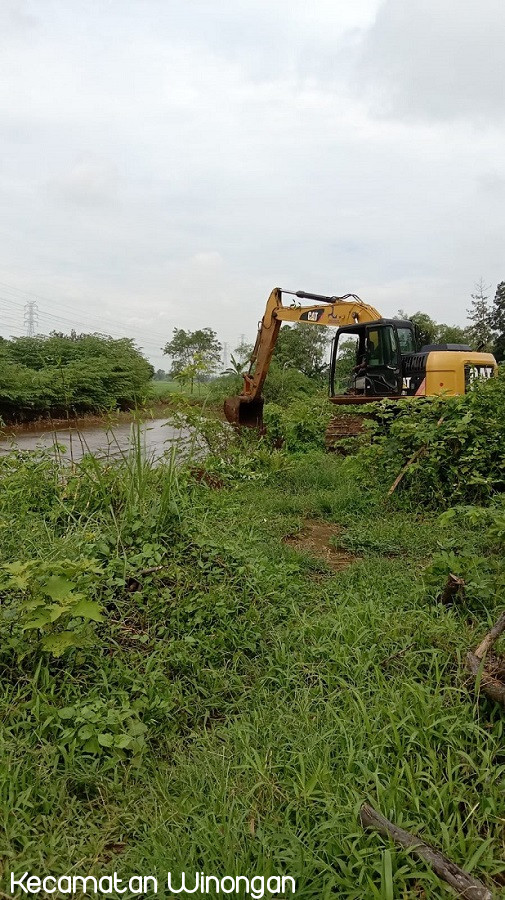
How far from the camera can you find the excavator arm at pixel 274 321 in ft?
33.6

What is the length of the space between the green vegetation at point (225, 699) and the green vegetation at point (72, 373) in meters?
9.32

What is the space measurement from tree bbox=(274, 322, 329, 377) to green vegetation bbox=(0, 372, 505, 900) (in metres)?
23.6

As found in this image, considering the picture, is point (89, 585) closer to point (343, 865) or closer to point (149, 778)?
point (149, 778)

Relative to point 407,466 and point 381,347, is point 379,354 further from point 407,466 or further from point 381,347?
point 407,466

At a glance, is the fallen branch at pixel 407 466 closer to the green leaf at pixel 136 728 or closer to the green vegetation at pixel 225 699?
the green vegetation at pixel 225 699

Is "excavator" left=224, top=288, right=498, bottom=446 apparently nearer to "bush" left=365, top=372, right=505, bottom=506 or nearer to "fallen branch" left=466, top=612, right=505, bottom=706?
"bush" left=365, top=372, right=505, bottom=506

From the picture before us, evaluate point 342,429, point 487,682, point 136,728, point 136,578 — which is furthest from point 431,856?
point 342,429

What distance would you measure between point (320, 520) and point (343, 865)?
3.78 m

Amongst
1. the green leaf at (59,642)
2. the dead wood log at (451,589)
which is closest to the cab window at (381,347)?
the dead wood log at (451,589)

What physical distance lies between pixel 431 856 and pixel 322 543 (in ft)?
10.1

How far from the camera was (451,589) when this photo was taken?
9.32 ft

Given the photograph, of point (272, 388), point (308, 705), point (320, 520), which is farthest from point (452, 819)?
point (272, 388)

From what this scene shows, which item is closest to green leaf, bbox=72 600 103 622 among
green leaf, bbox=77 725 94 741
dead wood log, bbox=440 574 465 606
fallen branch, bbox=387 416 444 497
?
green leaf, bbox=77 725 94 741

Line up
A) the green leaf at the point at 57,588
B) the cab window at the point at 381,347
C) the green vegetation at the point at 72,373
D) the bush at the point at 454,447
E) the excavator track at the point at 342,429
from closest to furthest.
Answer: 1. the green leaf at the point at 57,588
2. the bush at the point at 454,447
3. the excavator track at the point at 342,429
4. the cab window at the point at 381,347
5. the green vegetation at the point at 72,373
